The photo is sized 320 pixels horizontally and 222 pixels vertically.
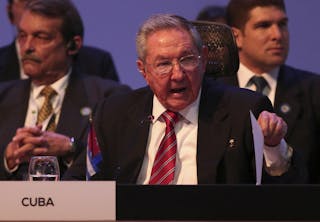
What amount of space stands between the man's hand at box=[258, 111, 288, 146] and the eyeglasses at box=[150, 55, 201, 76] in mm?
327

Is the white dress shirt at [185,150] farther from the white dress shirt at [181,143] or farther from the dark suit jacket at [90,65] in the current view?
the dark suit jacket at [90,65]

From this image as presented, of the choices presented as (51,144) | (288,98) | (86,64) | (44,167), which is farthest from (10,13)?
(44,167)

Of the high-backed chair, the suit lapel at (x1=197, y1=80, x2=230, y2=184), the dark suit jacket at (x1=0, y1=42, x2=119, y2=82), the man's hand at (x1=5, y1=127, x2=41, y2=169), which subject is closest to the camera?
the suit lapel at (x1=197, y1=80, x2=230, y2=184)

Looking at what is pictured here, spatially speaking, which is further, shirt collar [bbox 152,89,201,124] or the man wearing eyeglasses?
shirt collar [bbox 152,89,201,124]

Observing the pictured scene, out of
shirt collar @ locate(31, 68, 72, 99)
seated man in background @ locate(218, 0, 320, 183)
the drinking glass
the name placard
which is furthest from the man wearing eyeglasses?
shirt collar @ locate(31, 68, 72, 99)

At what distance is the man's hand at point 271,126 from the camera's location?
9.77ft

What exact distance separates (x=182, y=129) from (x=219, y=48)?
0.32 m

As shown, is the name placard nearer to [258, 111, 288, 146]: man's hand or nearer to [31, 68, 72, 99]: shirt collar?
[258, 111, 288, 146]: man's hand

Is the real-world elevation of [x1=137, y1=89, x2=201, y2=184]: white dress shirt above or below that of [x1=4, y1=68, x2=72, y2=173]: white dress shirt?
below

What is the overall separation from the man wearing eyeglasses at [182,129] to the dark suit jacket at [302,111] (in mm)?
899

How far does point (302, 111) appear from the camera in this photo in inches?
165

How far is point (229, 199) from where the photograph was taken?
2.28 metres

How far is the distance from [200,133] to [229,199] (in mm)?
913

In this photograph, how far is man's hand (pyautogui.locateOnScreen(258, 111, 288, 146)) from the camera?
2.98 m
